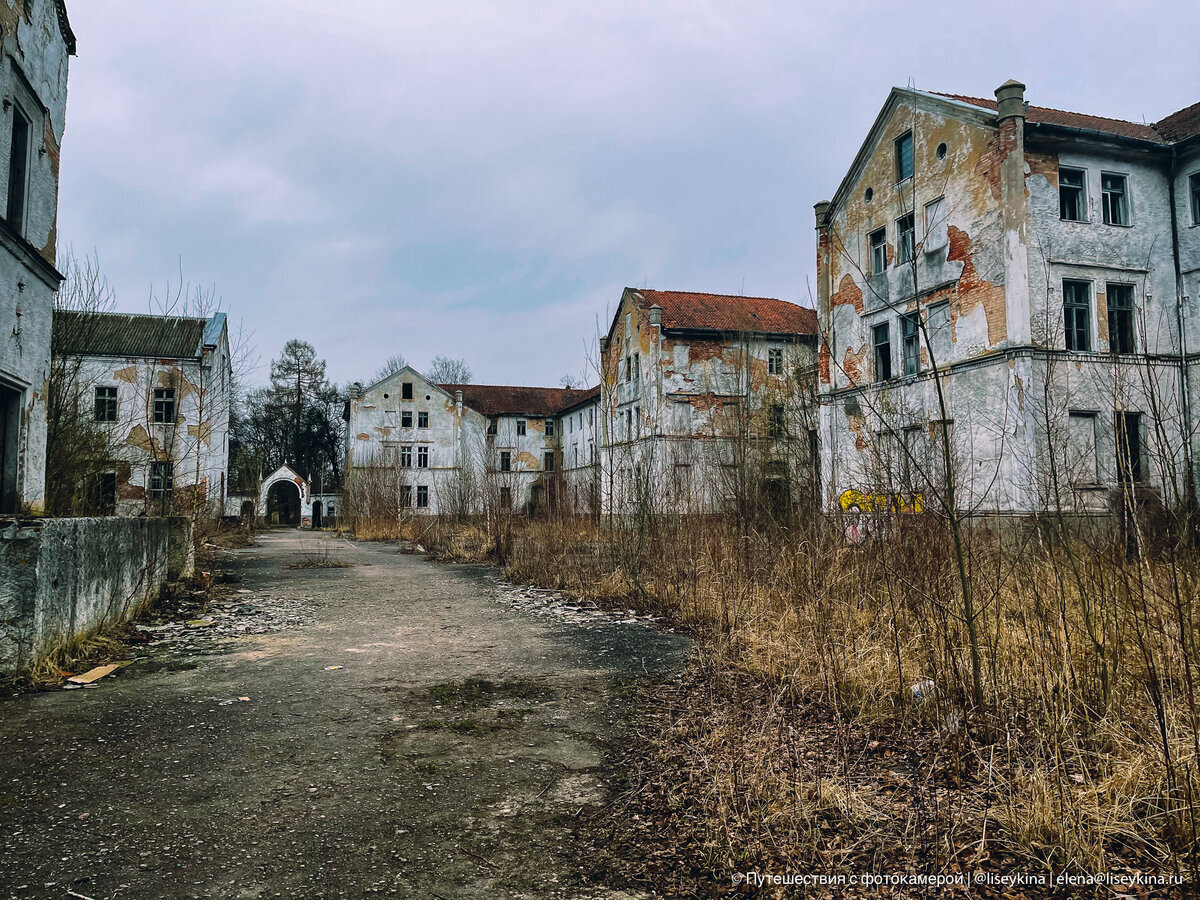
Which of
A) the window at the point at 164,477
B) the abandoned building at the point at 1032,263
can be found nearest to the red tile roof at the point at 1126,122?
the abandoned building at the point at 1032,263

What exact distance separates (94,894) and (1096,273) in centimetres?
1989

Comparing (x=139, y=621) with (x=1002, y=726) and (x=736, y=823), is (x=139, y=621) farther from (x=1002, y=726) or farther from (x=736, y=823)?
(x=1002, y=726)

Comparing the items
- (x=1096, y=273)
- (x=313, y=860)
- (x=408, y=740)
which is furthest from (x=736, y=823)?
(x=1096, y=273)

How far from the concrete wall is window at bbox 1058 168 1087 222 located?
19.1 meters

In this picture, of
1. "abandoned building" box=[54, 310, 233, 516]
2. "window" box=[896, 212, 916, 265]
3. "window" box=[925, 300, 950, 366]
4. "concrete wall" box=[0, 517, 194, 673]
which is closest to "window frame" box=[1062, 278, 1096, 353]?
"window" box=[925, 300, 950, 366]

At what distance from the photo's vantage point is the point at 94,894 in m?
2.55

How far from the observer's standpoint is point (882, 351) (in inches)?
776

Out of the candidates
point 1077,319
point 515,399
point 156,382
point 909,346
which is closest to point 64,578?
point 909,346

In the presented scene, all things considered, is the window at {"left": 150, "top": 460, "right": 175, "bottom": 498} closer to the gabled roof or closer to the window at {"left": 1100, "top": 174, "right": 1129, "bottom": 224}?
the gabled roof

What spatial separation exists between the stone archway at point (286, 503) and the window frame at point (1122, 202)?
154ft

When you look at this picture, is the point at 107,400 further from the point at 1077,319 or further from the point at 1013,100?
the point at 1077,319

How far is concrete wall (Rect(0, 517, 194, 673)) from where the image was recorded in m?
5.18

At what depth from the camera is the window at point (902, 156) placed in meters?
18.9

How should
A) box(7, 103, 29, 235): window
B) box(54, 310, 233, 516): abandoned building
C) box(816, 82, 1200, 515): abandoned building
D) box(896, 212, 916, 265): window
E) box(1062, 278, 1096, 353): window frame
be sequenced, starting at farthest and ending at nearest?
box(54, 310, 233, 516): abandoned building
box(896, 212, 916, 265): window
box(1062, 278, 1096, 353): window frame
box(816, 82, 1200, 515): abandoned building
box(7, 103, 29, 235): window
